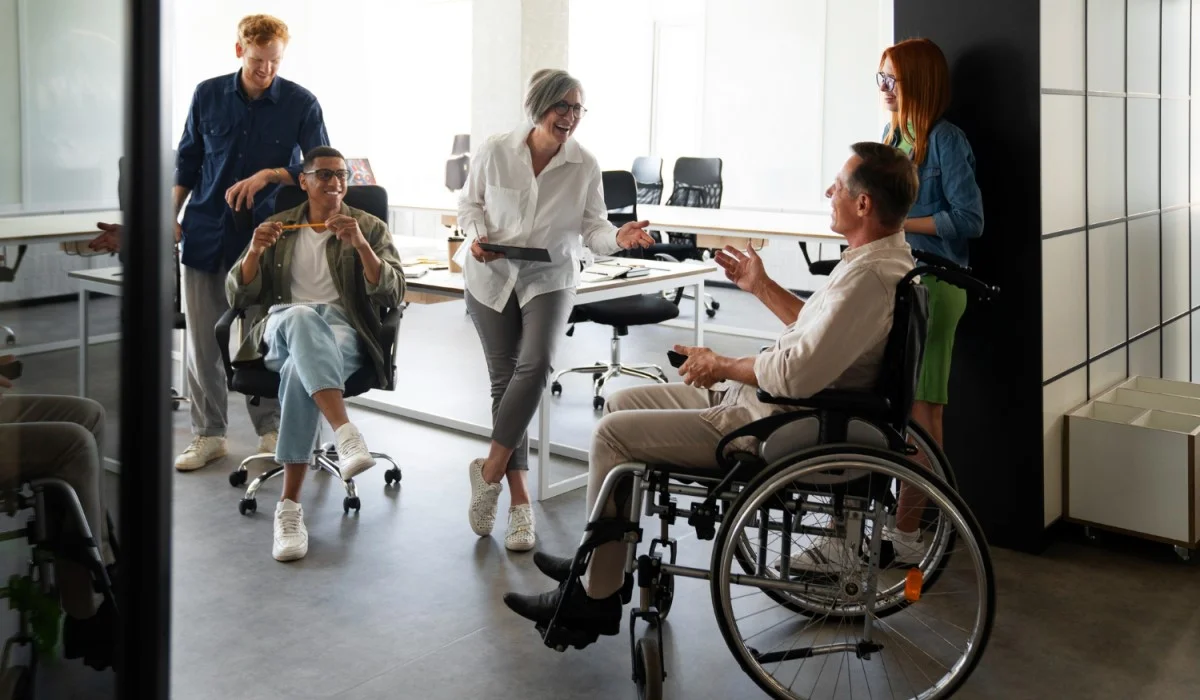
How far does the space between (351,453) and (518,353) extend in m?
0.57

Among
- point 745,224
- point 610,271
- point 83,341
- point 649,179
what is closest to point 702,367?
point 83,341

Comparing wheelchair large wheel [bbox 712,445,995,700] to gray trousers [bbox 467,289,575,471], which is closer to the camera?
wheelchair large wheel [bbox 712,445,995,700]

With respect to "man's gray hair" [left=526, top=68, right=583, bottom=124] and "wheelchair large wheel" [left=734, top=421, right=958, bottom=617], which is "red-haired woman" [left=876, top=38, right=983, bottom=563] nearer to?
"wheelchair large wheel" [left=734, top=421, right=958, bottom=617]

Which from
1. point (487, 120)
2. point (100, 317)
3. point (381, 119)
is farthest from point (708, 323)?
point (100, 317)

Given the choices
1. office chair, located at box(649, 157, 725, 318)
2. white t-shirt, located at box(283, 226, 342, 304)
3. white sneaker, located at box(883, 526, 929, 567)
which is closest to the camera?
white sneaker, located at box(883, 526, 929, 567)

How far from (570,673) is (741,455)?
0.66 metres

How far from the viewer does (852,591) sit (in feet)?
7.49

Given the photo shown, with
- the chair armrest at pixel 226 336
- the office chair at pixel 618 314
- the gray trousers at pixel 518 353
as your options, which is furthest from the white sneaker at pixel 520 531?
the office chair at pixel 618 314

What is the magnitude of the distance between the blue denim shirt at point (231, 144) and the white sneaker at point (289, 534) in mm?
1086

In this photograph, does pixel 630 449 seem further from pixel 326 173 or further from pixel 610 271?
pixel 610 271

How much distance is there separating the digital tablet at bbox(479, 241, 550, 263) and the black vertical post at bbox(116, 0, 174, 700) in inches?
93.0

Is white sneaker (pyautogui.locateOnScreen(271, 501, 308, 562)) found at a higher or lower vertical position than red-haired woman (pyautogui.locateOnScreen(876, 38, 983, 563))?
lower

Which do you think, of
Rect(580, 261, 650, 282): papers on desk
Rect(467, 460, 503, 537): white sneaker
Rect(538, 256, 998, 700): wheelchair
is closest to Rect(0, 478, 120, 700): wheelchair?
Rect(538, 256, 998, 700): wheelchair

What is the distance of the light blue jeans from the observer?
3363 mm
